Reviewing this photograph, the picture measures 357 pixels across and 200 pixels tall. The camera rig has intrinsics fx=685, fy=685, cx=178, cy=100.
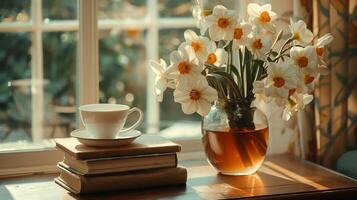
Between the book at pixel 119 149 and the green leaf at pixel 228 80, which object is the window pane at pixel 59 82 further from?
the green leaf at pixel 228 80

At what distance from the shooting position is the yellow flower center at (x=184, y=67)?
6.24 ft

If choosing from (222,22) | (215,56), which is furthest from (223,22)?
(215,56)

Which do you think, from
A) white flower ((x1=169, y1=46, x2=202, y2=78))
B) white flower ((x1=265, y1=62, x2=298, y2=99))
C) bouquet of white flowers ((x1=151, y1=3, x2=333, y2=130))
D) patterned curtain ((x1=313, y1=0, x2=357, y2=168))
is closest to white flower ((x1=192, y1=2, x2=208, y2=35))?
bouquet of white flowers ((x1=151, y1=3, x2=333, y2=130))

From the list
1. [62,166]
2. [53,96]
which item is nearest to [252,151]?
[62,166]

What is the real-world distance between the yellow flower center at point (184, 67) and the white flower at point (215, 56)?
0.24ft

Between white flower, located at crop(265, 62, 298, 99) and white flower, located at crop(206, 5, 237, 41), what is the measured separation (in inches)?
6.5

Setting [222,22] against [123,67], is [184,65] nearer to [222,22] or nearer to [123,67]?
[222,22]

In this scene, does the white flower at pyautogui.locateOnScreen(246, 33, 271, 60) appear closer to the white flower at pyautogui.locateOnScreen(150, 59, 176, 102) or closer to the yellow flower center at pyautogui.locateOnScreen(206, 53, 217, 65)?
the yellow flower center at pyautogui.locateOnScreen(206, 53, 217, 65)

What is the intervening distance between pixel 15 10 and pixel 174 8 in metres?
0.56

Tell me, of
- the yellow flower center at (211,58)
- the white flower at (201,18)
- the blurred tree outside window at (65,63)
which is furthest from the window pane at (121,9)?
the yellow flower center at (211,58)

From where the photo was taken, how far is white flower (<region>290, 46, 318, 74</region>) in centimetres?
192

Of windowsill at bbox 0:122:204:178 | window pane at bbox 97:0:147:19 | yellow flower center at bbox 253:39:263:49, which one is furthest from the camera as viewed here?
window pane at bbox 97:0:147:19

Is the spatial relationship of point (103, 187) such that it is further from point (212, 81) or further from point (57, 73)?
point (57, 73)

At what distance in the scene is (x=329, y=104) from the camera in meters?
2.29
